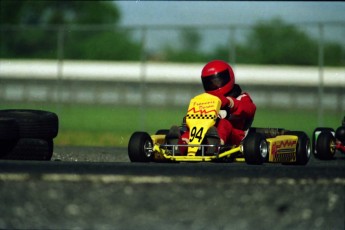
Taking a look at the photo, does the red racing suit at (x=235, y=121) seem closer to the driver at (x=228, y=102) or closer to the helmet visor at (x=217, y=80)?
the driver at (x=228, y=102)

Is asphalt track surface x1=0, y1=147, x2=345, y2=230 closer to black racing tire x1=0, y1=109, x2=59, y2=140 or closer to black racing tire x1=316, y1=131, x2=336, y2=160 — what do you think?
black racing tire x1=0, y1=109, x2=59, y2=140

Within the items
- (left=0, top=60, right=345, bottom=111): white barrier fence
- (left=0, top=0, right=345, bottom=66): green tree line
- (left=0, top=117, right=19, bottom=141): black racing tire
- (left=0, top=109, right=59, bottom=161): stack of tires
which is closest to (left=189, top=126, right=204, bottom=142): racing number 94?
(left=0, top=109, right=59, bottom=161): stack of tires

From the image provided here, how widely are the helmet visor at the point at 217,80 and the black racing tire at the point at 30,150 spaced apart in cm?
204

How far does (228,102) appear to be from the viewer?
759 centimetres

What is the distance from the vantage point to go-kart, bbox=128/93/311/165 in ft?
22.9

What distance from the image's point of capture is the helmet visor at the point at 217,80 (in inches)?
308

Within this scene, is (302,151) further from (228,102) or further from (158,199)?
(158,199)

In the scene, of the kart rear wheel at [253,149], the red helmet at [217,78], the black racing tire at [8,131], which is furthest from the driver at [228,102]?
the black racing tire at [8,131]

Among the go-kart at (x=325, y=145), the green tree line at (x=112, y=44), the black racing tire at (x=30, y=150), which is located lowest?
the go-kart at (x=325, y=145)

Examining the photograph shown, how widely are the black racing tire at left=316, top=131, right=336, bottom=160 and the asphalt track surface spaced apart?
576cm

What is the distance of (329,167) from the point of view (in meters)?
2.78

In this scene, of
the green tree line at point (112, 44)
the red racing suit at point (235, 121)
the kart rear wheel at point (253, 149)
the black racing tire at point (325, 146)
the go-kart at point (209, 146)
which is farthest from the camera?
the green tree line at point (112, 44)

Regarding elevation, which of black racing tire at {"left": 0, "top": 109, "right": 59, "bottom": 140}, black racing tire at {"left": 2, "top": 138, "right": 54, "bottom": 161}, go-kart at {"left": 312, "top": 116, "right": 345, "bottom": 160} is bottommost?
go-kart at {"left": 312, "top": 116, "right": 345, "bottom": 160}

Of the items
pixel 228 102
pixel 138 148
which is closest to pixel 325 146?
pixel 228 102
